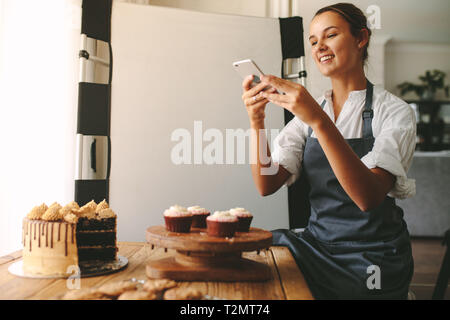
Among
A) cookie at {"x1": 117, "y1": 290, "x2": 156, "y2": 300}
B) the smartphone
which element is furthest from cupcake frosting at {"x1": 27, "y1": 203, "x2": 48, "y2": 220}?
the smartphone

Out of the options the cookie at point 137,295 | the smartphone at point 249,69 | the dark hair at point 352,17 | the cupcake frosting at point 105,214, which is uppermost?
the dark hair at point 352,17

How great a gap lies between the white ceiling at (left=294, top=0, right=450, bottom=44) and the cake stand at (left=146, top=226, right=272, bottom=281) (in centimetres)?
468

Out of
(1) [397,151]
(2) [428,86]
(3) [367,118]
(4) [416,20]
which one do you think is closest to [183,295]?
(1) [397,151]

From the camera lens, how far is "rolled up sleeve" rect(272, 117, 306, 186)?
1.52 metres

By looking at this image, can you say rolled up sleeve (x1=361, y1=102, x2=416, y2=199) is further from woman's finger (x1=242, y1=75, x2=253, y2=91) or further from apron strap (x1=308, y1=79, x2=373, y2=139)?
woman's finger (x1=242, y1=75, x2=253, y2=91)

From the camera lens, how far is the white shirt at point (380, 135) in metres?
1.19

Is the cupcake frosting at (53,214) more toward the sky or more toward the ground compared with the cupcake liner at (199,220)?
more toward the sky

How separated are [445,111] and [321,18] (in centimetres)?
861

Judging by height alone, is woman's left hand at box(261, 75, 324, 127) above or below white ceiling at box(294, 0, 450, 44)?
below

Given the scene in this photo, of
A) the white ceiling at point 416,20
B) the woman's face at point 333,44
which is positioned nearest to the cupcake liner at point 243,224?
the woman's face at point 333,44

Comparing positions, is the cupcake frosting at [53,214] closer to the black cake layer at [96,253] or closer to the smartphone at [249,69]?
the black cake layer at [96,253]

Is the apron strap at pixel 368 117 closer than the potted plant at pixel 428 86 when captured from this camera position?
Yes

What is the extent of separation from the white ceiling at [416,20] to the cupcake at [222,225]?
15.2ft
